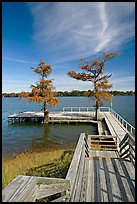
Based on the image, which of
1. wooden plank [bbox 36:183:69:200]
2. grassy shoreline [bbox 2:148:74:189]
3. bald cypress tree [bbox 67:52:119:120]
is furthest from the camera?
bald cypress tree [bbox 67:52:119:120]

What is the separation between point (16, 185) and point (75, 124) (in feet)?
56.4

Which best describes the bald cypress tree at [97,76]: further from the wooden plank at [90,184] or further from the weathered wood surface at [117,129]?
the wooden plank at [90,184]

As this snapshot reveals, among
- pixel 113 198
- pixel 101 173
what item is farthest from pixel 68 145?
pixel 113 198

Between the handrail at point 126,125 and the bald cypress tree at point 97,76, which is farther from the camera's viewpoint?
the bald cypress tree at point 97,76

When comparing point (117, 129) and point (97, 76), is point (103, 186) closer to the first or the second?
point (117, 129)

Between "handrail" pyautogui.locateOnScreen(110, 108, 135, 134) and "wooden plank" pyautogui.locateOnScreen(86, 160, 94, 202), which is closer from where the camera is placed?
"wooden plank" pyautogui.locateOnScreen(86, 160, 94, 202)

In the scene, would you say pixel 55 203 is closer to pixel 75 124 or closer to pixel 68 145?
pixel 68 145

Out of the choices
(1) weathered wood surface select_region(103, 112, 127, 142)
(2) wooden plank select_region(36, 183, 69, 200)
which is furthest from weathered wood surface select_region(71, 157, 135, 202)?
(1) weathered wood surface select_region(103, 112, 127, 142)

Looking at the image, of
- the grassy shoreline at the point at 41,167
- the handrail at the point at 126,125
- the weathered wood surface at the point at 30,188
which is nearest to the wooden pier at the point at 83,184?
the weathered wood surface at the point at 30,188

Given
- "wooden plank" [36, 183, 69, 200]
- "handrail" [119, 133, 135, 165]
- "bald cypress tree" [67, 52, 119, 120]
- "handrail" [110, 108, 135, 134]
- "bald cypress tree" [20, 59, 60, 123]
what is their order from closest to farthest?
1. "wooden plank" [36, 183, 69, 200]
2. "handrail" [119, 133, 135, 165]
3. "handrail" [110, 108, 135, 134]
4. "bald cypress tree" [67, 52, 119, 120]
5. "bald cypress tree" [20, 59, 60, 123]

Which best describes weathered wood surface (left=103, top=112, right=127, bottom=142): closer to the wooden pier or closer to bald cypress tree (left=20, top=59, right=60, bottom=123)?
the wooden pier

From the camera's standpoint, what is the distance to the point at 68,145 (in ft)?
36.8

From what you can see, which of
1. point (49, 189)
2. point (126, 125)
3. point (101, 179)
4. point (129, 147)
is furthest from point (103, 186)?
point (126, 125)

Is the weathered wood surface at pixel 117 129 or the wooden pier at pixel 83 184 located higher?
the wooden pier at pixel 83 184
